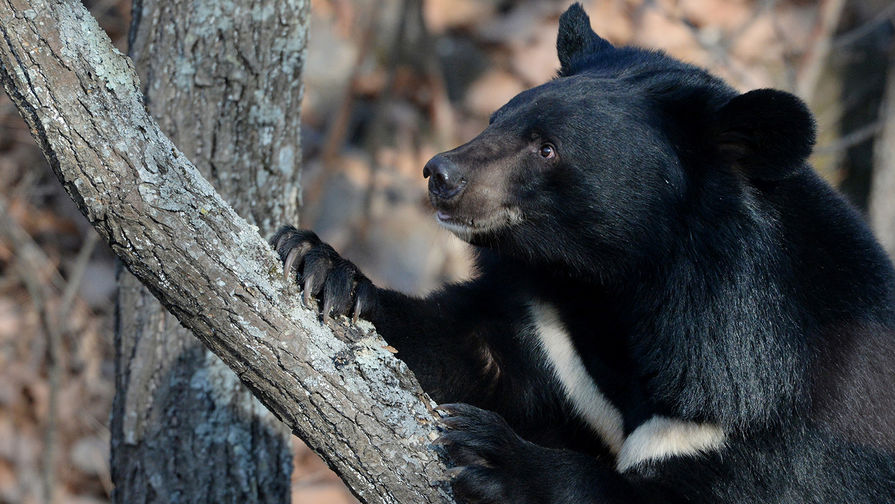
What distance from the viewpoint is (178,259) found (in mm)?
2102

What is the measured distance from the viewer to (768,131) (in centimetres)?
247

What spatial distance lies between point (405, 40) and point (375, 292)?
5.91 metres

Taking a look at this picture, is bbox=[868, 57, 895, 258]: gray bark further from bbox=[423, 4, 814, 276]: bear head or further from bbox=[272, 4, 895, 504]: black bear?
bbox=[423, 4, 814, 276]: bear head

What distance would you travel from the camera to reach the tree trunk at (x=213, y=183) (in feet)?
10.5

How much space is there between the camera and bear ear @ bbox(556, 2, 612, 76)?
3.11 m

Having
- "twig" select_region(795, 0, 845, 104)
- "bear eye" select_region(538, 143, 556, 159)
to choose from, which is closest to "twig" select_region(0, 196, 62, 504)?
"bear eye" select_region(538, 143, 556, 159)

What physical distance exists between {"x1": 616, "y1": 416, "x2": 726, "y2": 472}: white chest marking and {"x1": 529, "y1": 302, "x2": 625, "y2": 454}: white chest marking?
215mm

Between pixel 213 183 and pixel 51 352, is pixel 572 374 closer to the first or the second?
pixel 213 183

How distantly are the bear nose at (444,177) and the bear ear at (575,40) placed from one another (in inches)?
27.0

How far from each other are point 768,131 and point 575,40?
0.89 metres

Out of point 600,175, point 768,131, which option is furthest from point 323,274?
point 768,131

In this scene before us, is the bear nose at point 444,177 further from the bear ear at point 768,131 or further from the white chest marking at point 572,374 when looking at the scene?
the bear ear at point 768,131

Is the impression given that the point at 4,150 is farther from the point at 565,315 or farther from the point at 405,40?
the point at 565,315

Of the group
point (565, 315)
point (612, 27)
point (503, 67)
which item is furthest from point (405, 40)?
point (565, 315)
